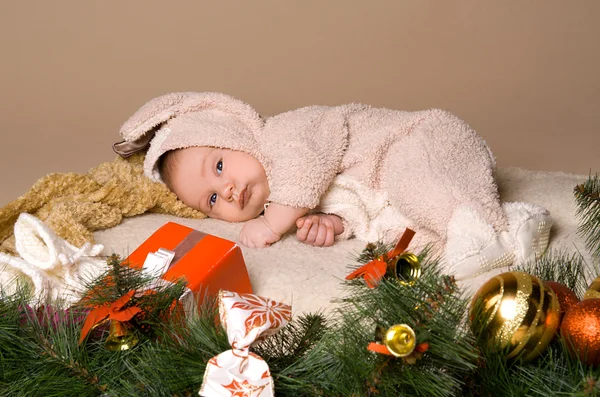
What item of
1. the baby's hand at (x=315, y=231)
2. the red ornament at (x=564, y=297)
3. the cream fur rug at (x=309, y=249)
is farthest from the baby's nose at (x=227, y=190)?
the red ornament at (x=564, y=297)

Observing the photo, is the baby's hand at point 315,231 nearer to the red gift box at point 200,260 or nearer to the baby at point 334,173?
the baby at point 334,173

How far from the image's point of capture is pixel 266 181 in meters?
2.04

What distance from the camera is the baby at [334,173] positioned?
1792 millimetres

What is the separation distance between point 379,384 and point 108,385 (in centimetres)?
37

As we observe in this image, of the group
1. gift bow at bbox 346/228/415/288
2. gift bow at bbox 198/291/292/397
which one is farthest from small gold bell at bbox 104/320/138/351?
gift bow at bbox 346/228/415/288

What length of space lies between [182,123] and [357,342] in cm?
143

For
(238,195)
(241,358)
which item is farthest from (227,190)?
(241,358)

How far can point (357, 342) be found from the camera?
803 mm

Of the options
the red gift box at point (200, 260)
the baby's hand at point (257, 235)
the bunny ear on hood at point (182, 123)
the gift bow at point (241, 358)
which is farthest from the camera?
the bunny ear on hood at point (182, 123)

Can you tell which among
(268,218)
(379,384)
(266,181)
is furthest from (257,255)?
(379,384)

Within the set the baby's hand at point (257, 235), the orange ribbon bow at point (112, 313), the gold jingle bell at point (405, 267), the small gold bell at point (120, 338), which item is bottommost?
the baby's hand at point (257, 235)

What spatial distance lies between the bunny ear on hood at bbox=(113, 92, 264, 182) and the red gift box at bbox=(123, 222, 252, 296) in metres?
0.53

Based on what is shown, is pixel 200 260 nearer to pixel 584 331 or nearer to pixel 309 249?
pixel 309 249

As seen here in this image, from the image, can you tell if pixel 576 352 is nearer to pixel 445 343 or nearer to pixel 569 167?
pixel 445 343
